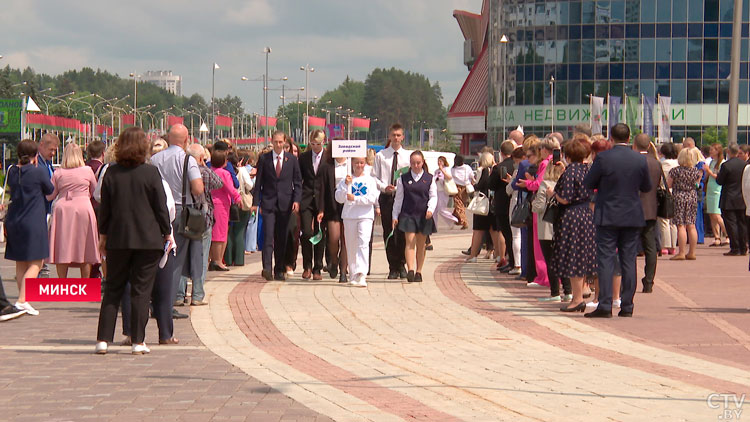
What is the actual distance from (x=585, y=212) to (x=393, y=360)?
12.3 feet

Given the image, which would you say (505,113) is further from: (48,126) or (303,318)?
(303,318)

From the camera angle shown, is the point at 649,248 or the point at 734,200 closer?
the point at 649,248

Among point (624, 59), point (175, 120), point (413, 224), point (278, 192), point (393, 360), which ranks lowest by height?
point (393, 360)

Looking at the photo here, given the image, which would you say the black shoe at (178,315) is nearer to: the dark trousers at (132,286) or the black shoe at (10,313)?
the black shoe at (10,313)

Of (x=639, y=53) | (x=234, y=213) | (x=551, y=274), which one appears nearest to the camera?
(x=551, y=274)

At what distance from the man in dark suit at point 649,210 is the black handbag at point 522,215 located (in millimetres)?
1329

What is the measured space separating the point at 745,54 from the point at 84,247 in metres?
75.1

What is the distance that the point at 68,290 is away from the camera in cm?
1328

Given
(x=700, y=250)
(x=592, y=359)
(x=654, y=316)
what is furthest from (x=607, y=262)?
(x=700, y=250)

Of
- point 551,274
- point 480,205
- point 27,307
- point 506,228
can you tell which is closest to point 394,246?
point 506,228

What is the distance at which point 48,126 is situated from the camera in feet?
286

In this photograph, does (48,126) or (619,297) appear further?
(48,126)

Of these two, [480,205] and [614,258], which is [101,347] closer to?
[614,258]

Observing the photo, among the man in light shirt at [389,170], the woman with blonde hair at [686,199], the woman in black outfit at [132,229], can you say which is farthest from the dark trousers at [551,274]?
the woman with blonde hair at [686,199]
